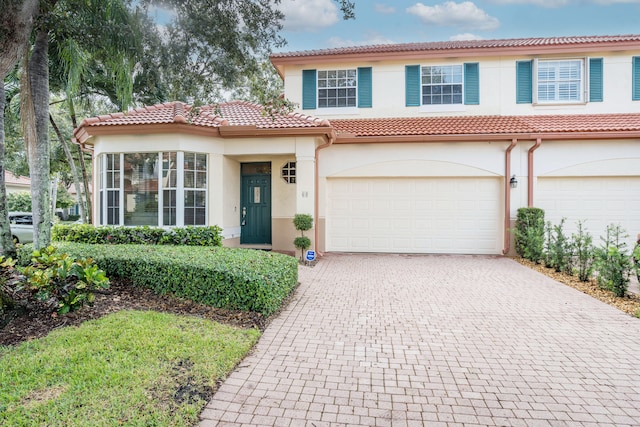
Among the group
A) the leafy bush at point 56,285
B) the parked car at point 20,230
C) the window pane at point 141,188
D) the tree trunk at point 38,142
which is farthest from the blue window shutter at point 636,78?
the parked car at point 20,230

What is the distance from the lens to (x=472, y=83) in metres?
12.0

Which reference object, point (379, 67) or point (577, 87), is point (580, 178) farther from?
point (379, 67)

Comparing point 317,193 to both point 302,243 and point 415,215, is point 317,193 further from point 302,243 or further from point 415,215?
point 415,215

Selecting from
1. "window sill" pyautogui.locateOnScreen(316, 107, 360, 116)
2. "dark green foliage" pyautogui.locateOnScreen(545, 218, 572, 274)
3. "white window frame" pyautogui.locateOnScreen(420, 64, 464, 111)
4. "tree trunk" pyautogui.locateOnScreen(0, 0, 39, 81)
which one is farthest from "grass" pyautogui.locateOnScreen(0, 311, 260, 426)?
"white window frame" pyautogui.locateOnScreen(420, 64, 464, 111)

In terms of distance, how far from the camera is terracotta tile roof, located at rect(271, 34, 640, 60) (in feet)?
37.6

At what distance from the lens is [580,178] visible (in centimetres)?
1077

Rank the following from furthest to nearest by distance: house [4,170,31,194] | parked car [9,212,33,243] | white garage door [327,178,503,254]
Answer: house [4,170,31,194]
parked car [9,212,33,243]
white garage door [327,178,503,254]

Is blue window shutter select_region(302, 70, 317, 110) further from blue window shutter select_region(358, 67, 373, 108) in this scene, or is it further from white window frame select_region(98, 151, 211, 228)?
white window frame select_region(98, 151, 211, 228)

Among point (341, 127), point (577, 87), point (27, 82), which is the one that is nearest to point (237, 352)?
point (27, 82)

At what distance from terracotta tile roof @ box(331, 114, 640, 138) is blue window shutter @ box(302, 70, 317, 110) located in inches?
49.7

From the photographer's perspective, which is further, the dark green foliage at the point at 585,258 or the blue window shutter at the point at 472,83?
the blue window shutter at the point at 472,83

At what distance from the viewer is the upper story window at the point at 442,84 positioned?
12125mm

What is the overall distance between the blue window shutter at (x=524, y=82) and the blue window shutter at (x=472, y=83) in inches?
49.5

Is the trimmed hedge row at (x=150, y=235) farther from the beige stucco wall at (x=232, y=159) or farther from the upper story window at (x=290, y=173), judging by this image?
the upper story window at (x=290, y=173)
